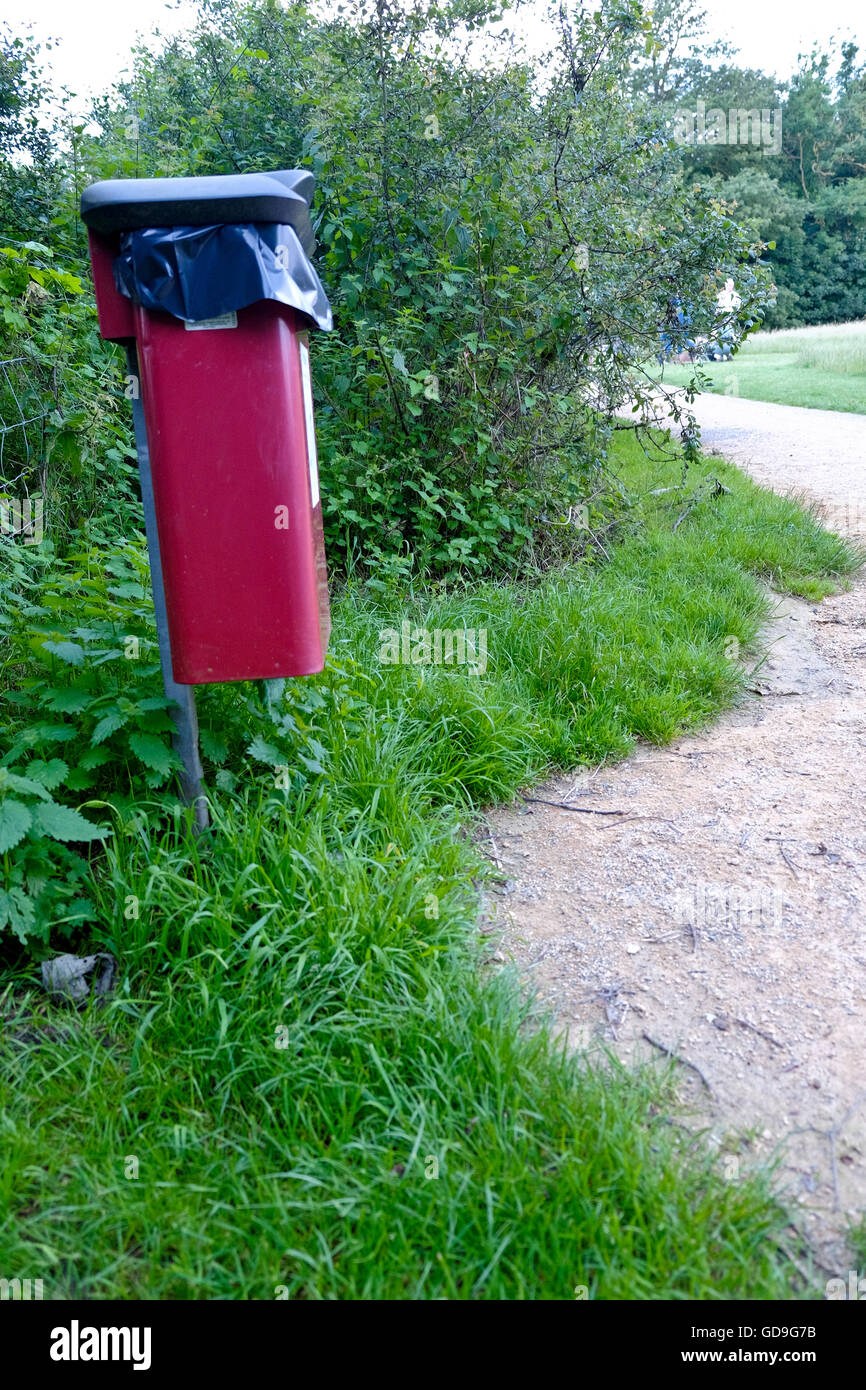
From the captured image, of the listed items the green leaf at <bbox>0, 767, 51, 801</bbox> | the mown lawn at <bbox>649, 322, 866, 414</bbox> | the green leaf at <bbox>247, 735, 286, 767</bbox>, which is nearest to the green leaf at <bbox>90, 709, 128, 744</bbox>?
the green leaf at <bbox>0, 767, 51, 801</bbox>

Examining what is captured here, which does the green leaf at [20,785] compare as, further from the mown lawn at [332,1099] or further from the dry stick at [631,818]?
the dry stick at [631,818]

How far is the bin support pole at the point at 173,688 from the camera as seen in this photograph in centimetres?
254

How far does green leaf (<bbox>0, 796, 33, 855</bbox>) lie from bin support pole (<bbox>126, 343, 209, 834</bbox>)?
0.51 m

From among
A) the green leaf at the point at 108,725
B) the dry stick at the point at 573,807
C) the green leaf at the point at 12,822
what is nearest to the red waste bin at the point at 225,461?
the green leaf at the point at 108,725

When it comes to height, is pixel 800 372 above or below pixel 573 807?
above

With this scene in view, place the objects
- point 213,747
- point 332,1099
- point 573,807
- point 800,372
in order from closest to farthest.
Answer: point 332,1099 → point 213,747 → point 573,807 → point 800,372

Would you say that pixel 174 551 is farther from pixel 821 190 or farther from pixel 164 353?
pixel 821 190

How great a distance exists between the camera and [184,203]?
2248 mm

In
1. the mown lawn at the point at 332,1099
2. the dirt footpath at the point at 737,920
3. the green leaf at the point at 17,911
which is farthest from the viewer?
the green leaf at the point at 17,911

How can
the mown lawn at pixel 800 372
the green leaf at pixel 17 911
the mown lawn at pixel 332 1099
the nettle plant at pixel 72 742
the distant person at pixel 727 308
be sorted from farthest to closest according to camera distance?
the mown lawn at pixel 800 372, the distant person at pixel 727 308, the nettle plant at pixel 72 742, the green leaf at pixel 17 911, the mown lawn at pixel 332 1099

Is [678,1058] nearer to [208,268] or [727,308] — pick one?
[208,268]

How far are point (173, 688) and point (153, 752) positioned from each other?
0.20 meters

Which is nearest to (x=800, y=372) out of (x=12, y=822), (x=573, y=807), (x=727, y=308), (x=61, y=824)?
(x=727, y=308)
